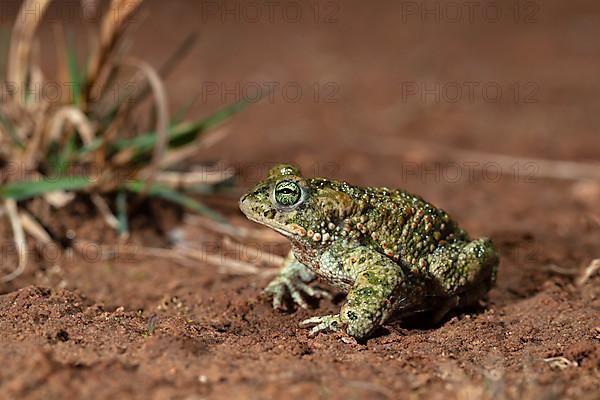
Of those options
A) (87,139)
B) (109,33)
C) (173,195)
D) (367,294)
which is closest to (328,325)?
(367,294)

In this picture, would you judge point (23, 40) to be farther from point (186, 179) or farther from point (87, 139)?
point (186, 179)

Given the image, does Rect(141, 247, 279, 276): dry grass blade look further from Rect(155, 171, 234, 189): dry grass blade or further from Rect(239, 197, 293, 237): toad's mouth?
Rect(239, 197, 293, 237): toad's mouth

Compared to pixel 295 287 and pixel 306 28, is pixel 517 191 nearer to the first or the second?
pixel 295 287

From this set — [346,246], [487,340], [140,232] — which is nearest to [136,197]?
[140,232]

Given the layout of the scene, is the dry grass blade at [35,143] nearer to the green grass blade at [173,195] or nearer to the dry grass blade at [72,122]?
the dry grass blade at [72,122]

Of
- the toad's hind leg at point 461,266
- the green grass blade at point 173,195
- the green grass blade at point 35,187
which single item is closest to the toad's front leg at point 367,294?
the toad's hind leg at point 461,266

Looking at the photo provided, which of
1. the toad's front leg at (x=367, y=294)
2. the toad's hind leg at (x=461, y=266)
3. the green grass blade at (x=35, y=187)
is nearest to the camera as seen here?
the toad's front leg at (x=367, y=294)
